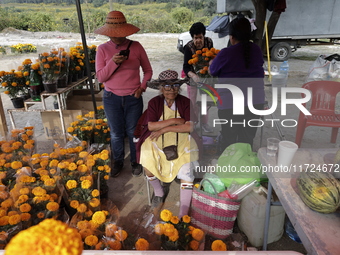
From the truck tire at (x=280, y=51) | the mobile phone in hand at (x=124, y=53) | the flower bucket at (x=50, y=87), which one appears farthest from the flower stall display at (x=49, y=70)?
the truck tire at (x=280, y=51)

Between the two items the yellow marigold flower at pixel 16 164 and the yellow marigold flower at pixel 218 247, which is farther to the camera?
the yellow marigold flower at pixel 16 164

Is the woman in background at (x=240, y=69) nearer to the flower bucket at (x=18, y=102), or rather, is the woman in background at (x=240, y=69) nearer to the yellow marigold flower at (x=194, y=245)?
the yellow marigold flower at (x=194, y=245)

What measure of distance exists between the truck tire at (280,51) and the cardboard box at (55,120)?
8.84 meters

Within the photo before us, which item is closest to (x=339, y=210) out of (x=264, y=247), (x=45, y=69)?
(x=264, y=247)

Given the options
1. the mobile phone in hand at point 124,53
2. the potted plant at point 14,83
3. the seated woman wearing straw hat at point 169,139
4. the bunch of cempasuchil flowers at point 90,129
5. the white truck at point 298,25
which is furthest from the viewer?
the white truck at point 298,25

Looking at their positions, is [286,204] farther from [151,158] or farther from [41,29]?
[41,29]

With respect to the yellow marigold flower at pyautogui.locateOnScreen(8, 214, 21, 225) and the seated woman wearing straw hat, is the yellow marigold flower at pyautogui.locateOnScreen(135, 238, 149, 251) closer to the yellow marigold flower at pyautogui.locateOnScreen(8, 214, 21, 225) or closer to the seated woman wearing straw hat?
the yellow marigold flower at pyautogui.locateOnScreen(8, 214, 21, 225)

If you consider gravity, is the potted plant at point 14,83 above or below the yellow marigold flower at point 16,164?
above

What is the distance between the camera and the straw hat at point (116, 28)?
8.61 feet

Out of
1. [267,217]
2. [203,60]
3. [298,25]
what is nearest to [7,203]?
[267,217]

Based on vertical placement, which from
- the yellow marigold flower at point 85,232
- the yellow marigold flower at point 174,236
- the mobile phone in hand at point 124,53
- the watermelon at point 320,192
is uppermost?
the mobile phone in hand at point 124,53

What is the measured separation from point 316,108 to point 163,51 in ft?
34.4

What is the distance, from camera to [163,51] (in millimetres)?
13062

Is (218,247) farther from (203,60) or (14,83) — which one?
(14,83)
